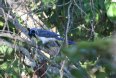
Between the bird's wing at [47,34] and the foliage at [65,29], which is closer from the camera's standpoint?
the foliage at [65,29]

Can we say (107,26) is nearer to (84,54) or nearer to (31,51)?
(31,51)

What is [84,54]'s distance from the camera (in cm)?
39

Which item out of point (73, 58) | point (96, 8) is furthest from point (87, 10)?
point (73, 58)

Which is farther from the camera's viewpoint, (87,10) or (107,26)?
(107,26)

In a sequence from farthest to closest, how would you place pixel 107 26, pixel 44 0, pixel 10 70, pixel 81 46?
pixel 107 26 < pixel 10 70 < pixel 44 0 < pixel 81 46

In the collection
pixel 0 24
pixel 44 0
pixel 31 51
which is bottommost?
pixel 31 51

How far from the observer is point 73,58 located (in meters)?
0.40

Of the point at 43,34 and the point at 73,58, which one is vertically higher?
the point at 73,58

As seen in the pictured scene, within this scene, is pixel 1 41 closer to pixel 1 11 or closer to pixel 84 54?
pixel 1 11

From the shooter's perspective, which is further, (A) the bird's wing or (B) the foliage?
(A) the bird's wing

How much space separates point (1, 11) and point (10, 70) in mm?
801

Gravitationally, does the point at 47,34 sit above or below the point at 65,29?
below

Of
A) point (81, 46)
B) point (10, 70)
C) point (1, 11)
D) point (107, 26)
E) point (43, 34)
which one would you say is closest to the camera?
point (81, 46)

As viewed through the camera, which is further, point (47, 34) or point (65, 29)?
point (47, 34)
